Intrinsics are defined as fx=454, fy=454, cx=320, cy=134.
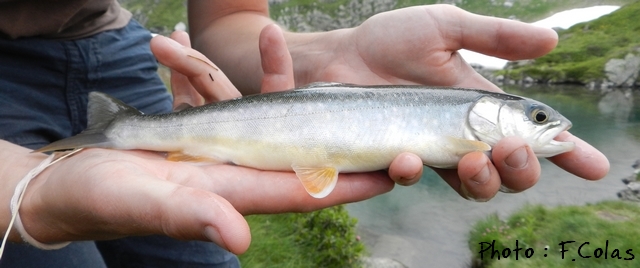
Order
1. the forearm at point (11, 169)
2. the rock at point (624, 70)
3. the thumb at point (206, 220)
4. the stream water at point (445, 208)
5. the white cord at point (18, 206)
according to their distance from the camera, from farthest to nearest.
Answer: the rock at point (624, 70) < the stream water at point (445, 208) < the forearm at point (11, 169) < the white cord at point (18, 206) < the thumb at point (206, 220)

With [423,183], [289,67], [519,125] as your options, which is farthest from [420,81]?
[423,183]

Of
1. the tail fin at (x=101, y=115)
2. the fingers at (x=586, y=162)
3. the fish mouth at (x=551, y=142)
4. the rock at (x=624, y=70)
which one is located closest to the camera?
the fingers at (x=586, y=162)

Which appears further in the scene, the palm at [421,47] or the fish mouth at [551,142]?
the palm at [421,47]

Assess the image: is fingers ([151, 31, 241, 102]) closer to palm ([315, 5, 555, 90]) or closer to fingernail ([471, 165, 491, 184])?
palm ([315, 5, 555, 90])

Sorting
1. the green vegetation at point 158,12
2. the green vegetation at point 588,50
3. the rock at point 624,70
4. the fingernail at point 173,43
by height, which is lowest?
the green vegetation at point 158,12

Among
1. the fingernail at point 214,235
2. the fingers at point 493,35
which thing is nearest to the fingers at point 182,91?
the fingers at point 493,35

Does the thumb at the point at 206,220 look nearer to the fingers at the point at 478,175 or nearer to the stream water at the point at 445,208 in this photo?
the fingers at the point at 478,175

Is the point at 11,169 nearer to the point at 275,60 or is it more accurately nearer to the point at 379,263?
the point at 275,60

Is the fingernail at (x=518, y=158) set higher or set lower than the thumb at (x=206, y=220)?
lower
